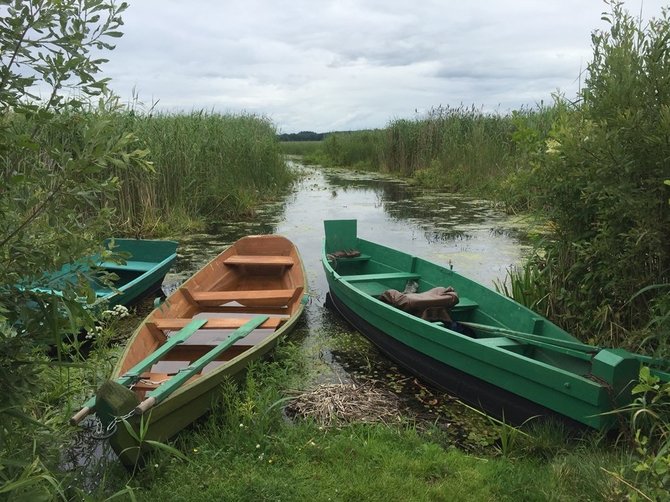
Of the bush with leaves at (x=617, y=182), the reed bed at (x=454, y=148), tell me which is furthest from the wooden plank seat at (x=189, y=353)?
the reed bed at (x=454, y=148)

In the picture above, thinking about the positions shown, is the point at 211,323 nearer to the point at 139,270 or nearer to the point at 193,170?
the point at 139,270

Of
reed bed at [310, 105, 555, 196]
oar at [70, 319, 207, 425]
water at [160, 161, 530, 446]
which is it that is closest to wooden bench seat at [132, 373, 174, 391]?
oar at [70, 319, 207, 425]

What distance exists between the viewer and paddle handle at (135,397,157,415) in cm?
263

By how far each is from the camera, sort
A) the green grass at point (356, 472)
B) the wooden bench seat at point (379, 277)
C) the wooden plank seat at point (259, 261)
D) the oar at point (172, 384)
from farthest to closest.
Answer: the wooden plank seat at point (259, 261), the wooden bench seat at point (379, 277), the oar at point (172, 384), the green grass at point (356, 472)

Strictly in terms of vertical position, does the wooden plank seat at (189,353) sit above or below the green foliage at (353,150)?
below

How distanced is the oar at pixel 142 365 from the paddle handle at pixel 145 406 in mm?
231

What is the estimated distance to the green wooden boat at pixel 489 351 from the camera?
2.95 m

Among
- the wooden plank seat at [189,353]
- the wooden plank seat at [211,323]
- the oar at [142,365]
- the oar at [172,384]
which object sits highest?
the oar at [172,384]

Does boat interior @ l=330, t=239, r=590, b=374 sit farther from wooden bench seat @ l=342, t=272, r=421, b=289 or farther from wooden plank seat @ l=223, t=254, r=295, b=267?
wooden plank seat @ l=223, t=254, r=295, b=267

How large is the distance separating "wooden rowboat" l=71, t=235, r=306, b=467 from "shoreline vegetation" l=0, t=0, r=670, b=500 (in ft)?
0.61

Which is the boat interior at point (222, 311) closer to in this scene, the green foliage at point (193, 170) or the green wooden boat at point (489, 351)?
the green wooden boat at point (489, 351)

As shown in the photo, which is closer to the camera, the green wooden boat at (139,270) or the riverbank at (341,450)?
the riverbank at (341,450)

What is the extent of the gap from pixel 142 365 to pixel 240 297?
2.14 m

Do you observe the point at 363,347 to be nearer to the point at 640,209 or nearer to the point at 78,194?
the point at 640,209
